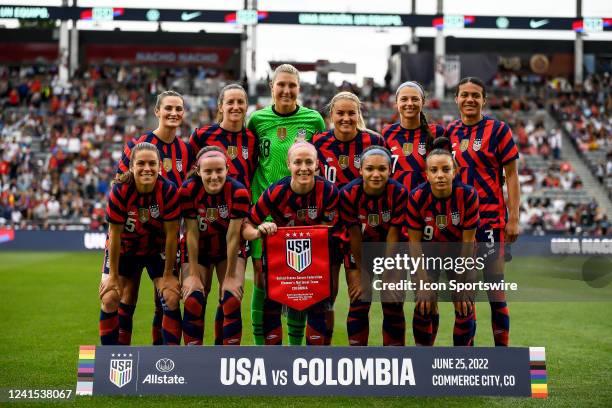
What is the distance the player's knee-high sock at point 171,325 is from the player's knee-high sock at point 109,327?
0.36 m

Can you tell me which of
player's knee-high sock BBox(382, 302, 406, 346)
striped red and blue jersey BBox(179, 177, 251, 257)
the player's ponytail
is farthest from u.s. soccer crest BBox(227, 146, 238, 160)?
player's knee-high sock BBox(382, 302, 406, 346)

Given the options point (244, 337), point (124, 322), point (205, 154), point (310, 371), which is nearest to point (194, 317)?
point (124, 322)

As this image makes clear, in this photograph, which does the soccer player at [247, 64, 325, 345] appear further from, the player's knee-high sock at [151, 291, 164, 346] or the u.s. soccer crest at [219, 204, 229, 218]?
the player's knee-high sock at [151, 291, 164, 346]

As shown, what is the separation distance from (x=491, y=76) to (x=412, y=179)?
29.2 metres

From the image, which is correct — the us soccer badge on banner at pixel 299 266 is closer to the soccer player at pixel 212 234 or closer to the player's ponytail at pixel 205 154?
the soccer player at pixel 212 234

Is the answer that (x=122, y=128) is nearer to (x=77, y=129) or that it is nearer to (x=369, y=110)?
(x=77, y=129)

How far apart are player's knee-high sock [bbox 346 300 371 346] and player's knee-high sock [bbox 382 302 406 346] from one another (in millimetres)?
141

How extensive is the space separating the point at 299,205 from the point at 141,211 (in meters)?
1.13

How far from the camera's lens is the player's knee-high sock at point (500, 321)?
602 centimetres

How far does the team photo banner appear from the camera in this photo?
17.4 feet

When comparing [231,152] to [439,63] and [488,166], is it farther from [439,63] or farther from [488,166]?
[439,63]

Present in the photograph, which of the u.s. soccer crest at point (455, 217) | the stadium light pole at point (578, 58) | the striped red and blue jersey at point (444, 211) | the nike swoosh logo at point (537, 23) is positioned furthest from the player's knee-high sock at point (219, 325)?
the stadium light pole at point (578, 58)

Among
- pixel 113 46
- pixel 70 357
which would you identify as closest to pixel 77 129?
pixel 113 46

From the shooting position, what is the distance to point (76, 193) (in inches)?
Result: 953
